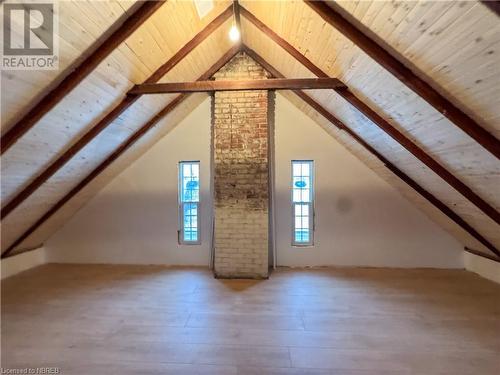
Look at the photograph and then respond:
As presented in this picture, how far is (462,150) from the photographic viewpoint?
2.50 m

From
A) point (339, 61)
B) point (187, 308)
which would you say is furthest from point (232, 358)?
point (339, 61)

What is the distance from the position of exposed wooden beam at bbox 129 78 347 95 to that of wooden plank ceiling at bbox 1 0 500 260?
0.41 ft

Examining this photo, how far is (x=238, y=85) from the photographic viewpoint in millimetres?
3189

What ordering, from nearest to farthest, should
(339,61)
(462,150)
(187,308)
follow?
(462,150) → (339,61) → (187,308)

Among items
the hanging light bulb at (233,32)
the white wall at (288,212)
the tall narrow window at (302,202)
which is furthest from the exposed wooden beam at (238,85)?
the tall narrow window at (302,202)

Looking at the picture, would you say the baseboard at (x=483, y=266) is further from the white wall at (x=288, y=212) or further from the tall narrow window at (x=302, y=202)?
the tall narrow window at (x=302, y=202)

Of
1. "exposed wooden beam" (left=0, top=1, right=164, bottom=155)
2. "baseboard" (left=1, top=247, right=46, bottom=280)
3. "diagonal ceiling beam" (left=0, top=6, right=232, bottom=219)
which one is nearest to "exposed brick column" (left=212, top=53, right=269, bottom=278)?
"diagonal ceiling beam" (left=0, top=6, right=232, bottom=219)

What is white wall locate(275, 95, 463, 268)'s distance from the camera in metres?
4.76

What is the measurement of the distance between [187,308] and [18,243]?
10.5 ft

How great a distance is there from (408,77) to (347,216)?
3027 mm

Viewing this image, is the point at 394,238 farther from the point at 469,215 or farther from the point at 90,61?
the point at 90,61

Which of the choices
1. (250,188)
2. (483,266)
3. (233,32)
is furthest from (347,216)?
(233,32)

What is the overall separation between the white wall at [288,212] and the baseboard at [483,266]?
12 cm

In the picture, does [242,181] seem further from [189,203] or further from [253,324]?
[253,324]
